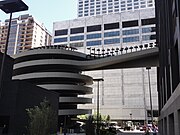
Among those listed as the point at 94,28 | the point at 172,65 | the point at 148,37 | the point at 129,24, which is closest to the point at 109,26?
the point at 94,28

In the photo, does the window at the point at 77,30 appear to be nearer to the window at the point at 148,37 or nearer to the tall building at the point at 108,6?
the window at the point at 148,37

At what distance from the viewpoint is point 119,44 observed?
99.8 metres

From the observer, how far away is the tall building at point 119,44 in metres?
92.3

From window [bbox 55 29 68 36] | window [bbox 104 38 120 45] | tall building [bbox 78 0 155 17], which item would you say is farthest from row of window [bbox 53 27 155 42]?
tall building [bbox 78 0 155 17]

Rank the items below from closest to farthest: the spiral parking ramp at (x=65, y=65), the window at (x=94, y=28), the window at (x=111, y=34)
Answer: the spiral parking ramp at (x=65, y=65), the window at (x=111, y=34), the window at (x=94, y=28)

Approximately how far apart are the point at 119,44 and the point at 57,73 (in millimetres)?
44903

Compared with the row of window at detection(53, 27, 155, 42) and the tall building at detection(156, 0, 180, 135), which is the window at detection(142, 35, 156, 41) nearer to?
the row of window at detection(53, 27, 155, 42)

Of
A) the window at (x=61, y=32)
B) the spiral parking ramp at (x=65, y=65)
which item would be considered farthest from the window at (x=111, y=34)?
the spiral parking ramp at (x=65, y=65)

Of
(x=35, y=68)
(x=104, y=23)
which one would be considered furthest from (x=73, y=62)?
(x=104, y=23)

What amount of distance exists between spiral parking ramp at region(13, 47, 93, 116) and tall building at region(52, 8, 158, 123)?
2766cm

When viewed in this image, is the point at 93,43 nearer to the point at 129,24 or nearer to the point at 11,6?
the point at 129,24

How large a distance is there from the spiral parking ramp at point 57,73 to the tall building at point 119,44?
27664mm

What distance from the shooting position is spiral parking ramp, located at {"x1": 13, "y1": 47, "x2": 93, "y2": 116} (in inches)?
2462

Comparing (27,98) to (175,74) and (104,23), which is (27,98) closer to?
(175,74)
